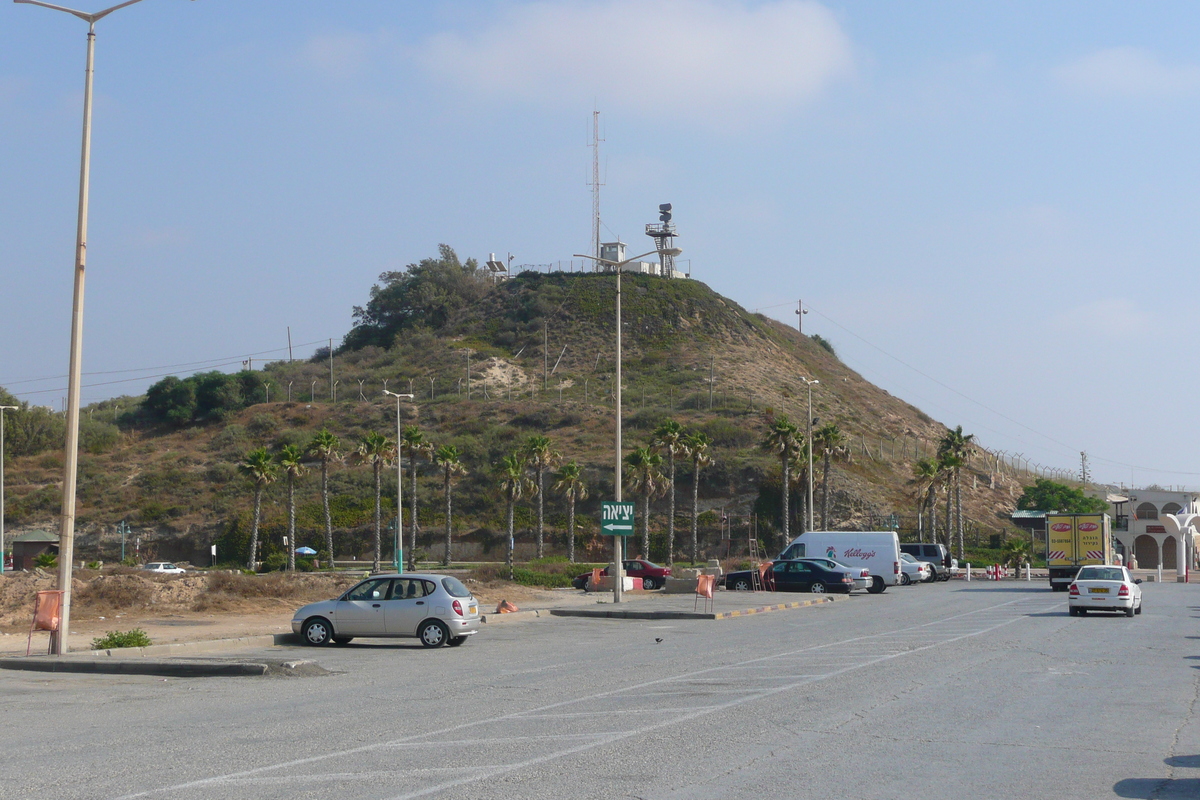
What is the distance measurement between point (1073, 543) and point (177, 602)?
31.6 meters

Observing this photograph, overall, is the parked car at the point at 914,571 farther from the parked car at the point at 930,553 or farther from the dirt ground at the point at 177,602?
the dirt ground at the point at 177,602

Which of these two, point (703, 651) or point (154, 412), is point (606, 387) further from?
point (703, 651)

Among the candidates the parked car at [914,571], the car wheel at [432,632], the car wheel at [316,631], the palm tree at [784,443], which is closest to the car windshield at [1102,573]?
the car wheel at [432,632]

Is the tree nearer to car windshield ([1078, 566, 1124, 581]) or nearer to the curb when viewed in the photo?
car windshield ([1078, 566, 1124, 581])

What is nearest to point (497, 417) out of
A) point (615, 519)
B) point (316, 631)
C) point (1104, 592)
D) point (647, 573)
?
point (647, 573)

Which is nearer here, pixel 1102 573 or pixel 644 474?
pixel 1102 573

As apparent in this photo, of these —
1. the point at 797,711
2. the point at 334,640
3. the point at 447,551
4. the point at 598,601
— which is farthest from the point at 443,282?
the point at 797,711

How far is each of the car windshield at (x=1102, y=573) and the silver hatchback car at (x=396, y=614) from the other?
682 inches

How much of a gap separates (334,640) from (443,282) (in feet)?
413

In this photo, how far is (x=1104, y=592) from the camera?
28406 mm

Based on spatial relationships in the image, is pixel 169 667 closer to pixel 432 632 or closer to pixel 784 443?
pixel 432 632

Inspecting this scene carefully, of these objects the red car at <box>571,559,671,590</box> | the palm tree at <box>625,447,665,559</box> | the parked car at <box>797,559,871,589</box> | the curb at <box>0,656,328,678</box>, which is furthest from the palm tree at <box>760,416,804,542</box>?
the curb at <box>0,656,328,678</box>

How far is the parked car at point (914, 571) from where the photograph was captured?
166 feet

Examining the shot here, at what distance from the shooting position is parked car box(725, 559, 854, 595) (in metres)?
40.5
